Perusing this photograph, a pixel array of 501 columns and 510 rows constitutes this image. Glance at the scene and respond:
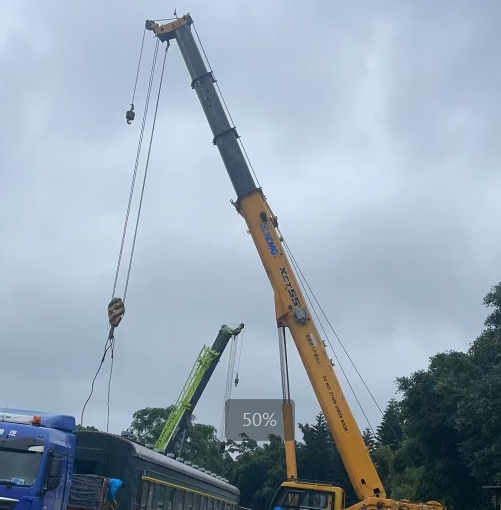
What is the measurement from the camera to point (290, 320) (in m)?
17.5

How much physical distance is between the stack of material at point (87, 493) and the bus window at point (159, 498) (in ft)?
7.32

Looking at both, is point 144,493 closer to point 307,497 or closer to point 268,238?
point 307,497

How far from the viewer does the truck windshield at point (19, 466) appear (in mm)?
10164

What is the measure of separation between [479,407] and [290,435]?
715 cm

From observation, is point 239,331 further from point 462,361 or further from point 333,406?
point 333,406

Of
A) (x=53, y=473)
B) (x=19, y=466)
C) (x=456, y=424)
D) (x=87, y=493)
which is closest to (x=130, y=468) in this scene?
(x=87, y=493)

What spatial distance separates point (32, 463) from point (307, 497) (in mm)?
7411

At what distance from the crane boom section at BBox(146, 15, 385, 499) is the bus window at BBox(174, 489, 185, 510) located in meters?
3.72

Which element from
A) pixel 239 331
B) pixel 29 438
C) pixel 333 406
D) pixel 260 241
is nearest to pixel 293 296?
pixel 260 241

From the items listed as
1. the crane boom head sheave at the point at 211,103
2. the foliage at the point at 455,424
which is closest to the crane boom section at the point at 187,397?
the foliage at the point at 455,424

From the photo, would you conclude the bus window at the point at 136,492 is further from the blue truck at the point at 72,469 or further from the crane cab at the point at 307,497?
the crane cab at the point at 307,497

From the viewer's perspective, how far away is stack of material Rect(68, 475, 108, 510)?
38.4 ft

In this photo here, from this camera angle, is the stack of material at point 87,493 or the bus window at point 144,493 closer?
the stack of material at point 87,493

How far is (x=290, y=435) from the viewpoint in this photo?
1711 centimetres
